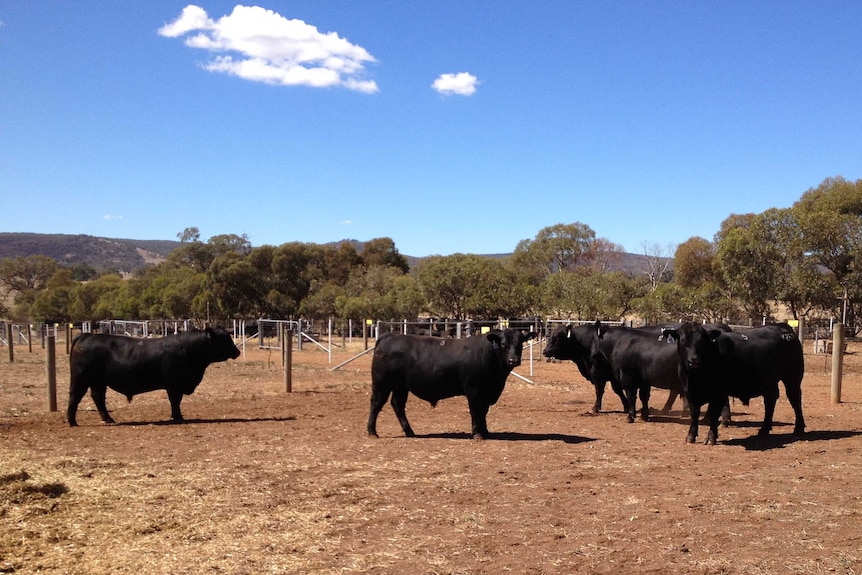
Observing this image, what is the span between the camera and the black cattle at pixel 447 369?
1083 cm

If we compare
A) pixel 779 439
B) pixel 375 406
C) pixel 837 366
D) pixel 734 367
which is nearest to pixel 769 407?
pixel 779 439

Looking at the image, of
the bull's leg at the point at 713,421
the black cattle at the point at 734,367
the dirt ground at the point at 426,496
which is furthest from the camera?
the black cattle at the point at 734,367

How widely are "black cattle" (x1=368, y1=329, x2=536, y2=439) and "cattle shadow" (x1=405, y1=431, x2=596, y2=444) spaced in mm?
253

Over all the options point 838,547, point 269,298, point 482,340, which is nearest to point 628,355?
point 482,340

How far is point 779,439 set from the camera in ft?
35.1

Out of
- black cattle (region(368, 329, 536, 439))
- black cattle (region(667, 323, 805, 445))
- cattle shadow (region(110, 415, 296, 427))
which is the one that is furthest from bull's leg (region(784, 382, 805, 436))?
cattle shadow (region(110, 415, 296, 427))

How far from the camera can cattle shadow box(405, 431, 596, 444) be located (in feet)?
35.6

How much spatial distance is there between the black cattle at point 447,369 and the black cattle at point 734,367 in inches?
97.3

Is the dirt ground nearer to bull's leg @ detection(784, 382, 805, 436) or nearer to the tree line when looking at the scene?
bull's leg @ detection(784, 382, 805, 436)

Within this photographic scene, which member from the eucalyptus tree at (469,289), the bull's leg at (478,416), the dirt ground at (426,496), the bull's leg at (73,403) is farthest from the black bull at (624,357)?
the eucalyptus tree at (469,289)

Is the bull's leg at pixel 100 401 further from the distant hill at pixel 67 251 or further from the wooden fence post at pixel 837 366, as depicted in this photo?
the distant hill at pixel 67 251

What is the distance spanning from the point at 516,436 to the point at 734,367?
343 cm

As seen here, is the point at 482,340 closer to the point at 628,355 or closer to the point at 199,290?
the point at 628,355

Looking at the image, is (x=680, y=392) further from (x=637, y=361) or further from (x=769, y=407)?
(x=769, y=407)
